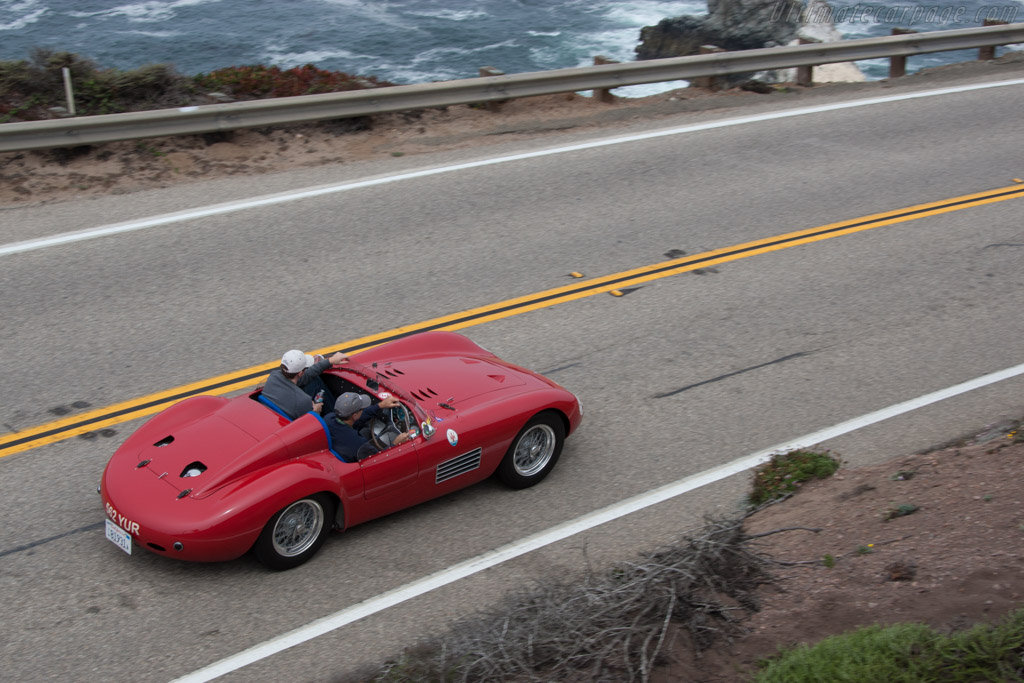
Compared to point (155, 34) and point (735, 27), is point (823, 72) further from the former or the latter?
point (155, 34)

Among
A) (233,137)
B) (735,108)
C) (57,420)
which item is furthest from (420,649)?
(735,108)

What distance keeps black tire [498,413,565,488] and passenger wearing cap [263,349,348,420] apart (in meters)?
1.50

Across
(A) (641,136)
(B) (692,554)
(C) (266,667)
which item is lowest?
(C) (266,667)

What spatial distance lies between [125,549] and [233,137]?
330 inches

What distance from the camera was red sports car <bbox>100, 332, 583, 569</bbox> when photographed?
6258mm

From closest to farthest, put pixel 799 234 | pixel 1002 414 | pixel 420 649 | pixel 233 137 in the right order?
pixel 420 649
pixel 1002 414
pixel 799 234
pixel 233 137

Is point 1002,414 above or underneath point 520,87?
underneath

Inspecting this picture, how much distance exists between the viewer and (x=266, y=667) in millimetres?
5734

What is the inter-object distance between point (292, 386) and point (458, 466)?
4.46ft

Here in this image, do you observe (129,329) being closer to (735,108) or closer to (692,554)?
(692,554)

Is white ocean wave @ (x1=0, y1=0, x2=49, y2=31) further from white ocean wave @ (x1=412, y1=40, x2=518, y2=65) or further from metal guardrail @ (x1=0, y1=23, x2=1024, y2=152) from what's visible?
metal guardrail @ (x1=0, y1=23, x2=1024, y2=152)

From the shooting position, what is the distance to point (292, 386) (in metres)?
7.19

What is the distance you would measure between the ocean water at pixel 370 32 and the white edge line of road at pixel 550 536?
634 inches

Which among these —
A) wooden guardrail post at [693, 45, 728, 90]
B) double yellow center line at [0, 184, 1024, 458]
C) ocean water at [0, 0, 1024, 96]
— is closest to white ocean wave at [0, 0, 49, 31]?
ocean water at [0, 0, 1024, 96]
